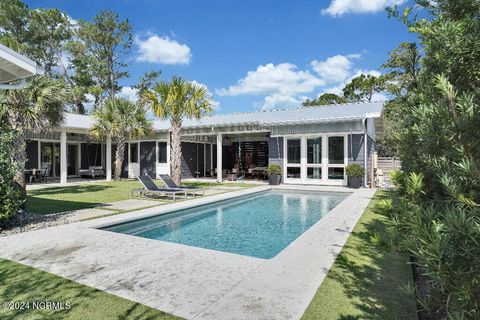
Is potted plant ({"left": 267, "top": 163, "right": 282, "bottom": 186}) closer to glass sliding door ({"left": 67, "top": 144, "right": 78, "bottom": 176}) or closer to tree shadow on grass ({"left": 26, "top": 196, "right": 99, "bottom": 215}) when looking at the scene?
tree shadow on grass ({"left": 26, "top": 196, "right": 99, "bottom": 215})

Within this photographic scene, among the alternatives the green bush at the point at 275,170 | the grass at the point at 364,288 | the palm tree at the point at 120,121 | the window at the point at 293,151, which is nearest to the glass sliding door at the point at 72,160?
the palm tree at the point at 120,121

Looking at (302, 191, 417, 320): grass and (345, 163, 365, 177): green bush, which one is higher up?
(345, 163, 365, 177): green bush

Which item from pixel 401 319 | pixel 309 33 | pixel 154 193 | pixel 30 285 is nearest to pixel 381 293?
pixel 401 319

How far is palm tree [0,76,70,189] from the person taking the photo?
10750 mm

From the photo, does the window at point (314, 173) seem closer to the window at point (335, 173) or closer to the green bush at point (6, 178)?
the window at point (335, 173)

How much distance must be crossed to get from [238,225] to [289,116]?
42.9 feet

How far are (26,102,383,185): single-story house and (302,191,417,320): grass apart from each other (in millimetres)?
12273

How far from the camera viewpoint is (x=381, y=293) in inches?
158

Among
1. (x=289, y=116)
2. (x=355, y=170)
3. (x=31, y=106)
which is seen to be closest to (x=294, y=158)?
(x=289, y=116)

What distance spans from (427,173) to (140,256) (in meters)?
4.69

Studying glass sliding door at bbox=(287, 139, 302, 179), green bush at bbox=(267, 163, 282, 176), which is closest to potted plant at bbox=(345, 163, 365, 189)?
glass sliding door at bbox=(287, 139, 302, 179)

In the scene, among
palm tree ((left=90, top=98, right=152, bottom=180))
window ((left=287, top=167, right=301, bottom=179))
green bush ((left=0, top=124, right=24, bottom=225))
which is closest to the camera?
green bush ((left=0, top=124, right=24, bottom=225))

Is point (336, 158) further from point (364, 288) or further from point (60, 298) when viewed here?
point (60, 298)

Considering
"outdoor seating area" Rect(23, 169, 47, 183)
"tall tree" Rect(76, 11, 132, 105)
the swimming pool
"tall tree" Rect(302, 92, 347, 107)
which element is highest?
"tall tree" Rect(76, 11, 132, 105)
